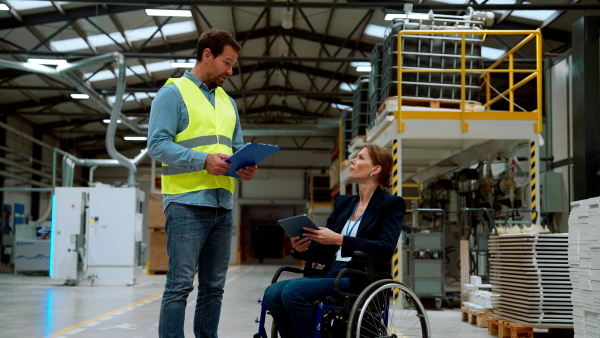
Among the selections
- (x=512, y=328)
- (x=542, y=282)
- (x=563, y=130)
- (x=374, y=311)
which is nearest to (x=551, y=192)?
(x=563, y=130)

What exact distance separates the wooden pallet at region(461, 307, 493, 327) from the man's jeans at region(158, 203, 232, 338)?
4.37 m

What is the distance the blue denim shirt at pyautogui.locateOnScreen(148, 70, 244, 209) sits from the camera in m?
3.20

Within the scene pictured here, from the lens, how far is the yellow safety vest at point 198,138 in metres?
3.32

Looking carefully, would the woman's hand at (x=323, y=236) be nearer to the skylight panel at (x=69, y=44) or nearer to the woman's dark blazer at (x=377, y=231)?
the woman's dark blazer at (x=377, y=231)

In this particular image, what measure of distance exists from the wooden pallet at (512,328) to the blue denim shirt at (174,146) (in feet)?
12.1

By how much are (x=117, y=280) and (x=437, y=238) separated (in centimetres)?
795

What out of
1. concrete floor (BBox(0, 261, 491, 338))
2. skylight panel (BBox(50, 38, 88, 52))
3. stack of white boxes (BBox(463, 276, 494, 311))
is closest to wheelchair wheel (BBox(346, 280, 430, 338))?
concrete floor (BBox(0, 261, 491, 338))

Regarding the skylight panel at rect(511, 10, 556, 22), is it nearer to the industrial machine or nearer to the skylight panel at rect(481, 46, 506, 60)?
the skylight panel at rect(481, 46, 506, 60)

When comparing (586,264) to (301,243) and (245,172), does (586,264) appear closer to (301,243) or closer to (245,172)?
(301,243)

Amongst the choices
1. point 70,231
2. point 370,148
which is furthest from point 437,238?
point 70,231

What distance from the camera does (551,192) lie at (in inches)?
589

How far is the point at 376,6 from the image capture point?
14609mm

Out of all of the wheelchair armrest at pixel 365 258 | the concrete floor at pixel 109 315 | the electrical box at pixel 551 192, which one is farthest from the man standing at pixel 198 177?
the electrical box at pixel 551 192

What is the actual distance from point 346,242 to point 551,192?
12.6 metres
